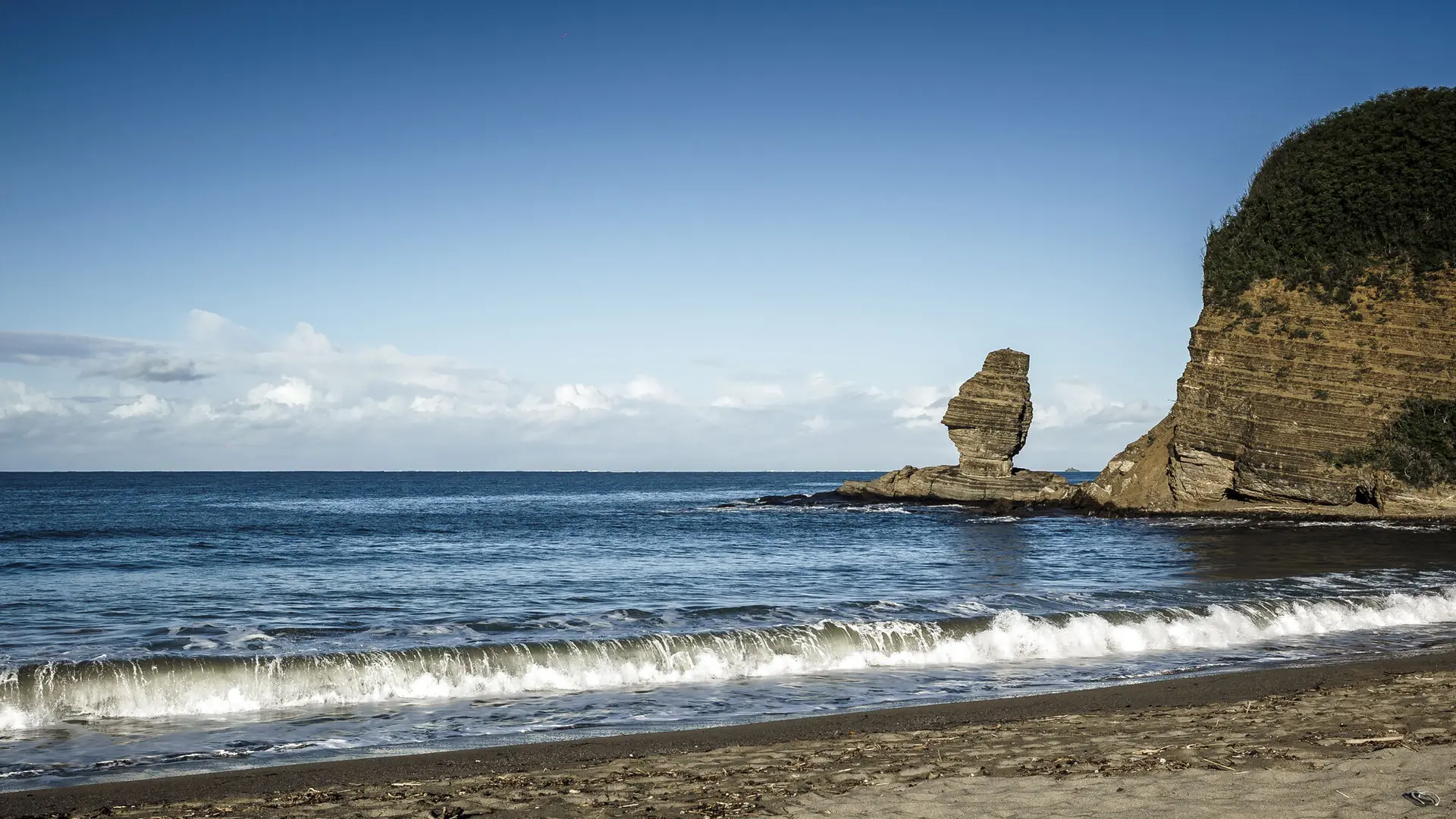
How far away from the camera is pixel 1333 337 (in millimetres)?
40906

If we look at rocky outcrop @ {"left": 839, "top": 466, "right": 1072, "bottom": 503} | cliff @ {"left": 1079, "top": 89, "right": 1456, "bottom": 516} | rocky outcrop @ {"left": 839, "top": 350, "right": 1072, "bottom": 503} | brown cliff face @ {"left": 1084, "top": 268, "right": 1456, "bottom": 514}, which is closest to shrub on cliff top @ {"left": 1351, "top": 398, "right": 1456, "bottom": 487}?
cliff @ {"left": 1079, "top": 89, "right": 1456, "bottom": 516}

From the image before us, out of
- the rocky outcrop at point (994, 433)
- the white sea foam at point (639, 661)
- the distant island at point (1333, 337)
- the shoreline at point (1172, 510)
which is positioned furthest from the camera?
the rocky outcrop at point (994, 433)

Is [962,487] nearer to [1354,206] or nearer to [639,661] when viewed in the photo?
[1354,206]

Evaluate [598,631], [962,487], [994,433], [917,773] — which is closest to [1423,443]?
[994,433]

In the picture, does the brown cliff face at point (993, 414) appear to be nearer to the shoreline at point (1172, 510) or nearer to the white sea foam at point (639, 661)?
the shoreline at point (1172, 510)

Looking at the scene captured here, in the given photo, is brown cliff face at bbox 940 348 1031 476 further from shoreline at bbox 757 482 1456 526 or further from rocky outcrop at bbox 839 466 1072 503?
shoreline at bbox 757 482 1456 526

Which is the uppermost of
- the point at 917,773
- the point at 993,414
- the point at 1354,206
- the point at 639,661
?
the point at 1354,206

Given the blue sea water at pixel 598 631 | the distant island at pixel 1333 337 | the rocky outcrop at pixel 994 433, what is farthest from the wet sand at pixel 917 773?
the rocky outcrop at pixel 994 433

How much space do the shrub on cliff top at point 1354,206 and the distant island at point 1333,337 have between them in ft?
0.21

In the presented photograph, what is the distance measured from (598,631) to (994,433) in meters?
50.7

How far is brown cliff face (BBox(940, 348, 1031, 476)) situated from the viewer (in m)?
61.2

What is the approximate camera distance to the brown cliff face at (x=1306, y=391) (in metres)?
39.3

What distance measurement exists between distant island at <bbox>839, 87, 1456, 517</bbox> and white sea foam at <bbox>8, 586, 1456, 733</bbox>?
82.9ft

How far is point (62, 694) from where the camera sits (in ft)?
36.5
